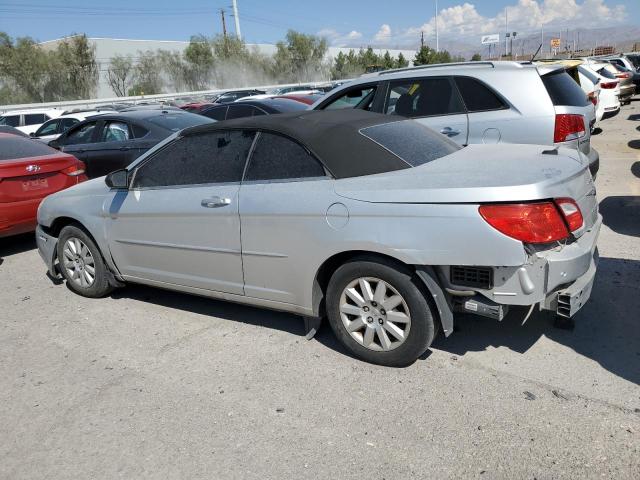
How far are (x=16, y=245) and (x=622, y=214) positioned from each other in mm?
7874

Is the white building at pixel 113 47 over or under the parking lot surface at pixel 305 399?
over

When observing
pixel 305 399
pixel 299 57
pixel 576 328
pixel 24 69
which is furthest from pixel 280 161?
pixel 299 57

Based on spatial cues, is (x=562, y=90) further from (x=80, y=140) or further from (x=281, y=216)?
(x=80, y=140)

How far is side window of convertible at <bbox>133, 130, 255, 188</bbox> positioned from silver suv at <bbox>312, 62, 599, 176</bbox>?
279 cm

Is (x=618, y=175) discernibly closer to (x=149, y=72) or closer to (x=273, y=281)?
(x=273, y=281)

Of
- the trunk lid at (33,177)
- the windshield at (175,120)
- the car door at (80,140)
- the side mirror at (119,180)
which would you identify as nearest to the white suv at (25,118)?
the car door at (80,140)

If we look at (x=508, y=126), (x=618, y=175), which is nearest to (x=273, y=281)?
(x=508, y=126)

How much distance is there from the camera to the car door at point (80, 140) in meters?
9.00

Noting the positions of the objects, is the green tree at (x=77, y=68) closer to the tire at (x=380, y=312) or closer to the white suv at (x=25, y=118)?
the white suv at (x=25, y=118)

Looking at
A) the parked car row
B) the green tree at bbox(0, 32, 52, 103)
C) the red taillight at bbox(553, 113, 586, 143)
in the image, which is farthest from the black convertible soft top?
the green tree at bbox(0, 32, 52, 103)

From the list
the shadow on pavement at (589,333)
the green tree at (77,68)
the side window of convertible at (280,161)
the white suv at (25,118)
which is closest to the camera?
the shadow on pavement at (589,333)

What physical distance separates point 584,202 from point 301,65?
7237 centimetres

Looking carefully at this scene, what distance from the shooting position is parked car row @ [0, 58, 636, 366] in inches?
122

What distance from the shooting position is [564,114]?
18.3 ft
